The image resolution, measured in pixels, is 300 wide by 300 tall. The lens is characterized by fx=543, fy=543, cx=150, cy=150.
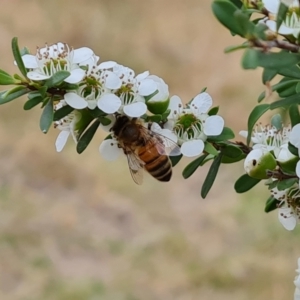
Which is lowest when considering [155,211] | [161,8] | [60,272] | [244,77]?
[60,272]

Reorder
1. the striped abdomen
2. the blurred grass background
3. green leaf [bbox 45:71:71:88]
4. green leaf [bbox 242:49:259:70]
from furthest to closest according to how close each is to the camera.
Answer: the blurred grass background → the striped abdomen → green leaf [bbox 45:71:71:88] → green leaf [bbox 242:49:259:70]

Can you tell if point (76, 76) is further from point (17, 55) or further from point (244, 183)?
point (244, 183)

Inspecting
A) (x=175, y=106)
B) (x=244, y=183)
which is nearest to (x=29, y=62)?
(x=175, y=106)

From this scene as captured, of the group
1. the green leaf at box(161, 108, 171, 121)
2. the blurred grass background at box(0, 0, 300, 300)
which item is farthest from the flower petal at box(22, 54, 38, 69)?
the blurred grass background at box(0, 0, 300, 300)

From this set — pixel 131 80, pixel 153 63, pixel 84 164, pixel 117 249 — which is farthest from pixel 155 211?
pixel 131 80

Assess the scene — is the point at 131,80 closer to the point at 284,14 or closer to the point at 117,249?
the point at 284,14

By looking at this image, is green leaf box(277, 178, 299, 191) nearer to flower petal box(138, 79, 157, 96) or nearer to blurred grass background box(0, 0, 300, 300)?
flower petal box(138, 79, 157, 96)

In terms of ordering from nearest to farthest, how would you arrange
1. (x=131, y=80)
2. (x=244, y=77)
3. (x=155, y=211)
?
(x=131, y=80)
(x=155, y=211)
(x=244, y=77)
